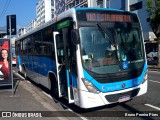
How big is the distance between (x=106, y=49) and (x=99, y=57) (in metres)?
0.31

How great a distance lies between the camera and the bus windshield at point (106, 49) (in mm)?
7301

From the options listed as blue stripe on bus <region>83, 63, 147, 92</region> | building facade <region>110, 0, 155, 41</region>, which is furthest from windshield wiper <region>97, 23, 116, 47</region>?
building facade <region>110, 0, 155, 41</region>

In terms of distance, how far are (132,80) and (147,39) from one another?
32.2m

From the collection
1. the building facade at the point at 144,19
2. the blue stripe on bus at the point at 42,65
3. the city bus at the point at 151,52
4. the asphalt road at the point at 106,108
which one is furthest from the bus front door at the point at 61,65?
A: the building facade at the point at 144,19

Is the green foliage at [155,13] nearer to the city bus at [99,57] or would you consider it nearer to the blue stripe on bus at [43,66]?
the blue stripe on bus at [43,66]

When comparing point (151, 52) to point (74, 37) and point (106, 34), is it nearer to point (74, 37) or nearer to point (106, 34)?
point (106, 34)

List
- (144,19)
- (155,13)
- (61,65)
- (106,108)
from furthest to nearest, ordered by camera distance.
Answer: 1. (144,19)
2. (155,13)
3. (61,65)
4. (106,108)

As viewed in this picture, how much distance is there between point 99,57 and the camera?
7.35 meters

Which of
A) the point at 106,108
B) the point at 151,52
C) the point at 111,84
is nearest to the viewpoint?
the point at 111,84

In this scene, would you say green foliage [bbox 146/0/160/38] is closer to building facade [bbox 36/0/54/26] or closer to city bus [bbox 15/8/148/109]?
city bus [bbox 15/8/148/109]

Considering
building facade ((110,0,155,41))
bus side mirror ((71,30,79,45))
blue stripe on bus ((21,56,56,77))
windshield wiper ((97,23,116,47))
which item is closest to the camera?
bus side mirror ((71,30,79,45))

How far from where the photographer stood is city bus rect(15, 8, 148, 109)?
7.18 meters

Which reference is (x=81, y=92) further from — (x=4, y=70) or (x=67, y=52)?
(x=4, y=70)

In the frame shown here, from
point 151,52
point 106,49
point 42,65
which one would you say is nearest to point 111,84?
point 106,49
